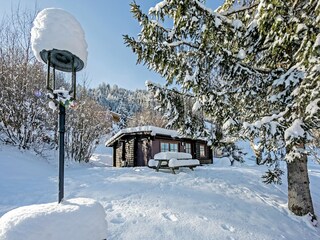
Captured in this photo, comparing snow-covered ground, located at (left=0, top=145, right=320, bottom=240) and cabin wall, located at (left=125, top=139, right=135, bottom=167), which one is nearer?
snow-covered ground, located at (left=0, top=145, right=320, bottom=240)

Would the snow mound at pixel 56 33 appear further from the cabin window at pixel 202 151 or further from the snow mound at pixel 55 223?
the cabin window at pixel 202 151

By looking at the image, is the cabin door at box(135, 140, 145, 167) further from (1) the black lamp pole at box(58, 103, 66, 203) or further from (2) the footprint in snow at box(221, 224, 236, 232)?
(1) the black lamp pole at box(58, 103, 66, 203)

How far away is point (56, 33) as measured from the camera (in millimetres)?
1933

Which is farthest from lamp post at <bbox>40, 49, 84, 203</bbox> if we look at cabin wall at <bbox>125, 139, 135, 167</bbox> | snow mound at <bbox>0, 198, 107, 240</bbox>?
cabin wall at <bbox>125, 139, 135, 167</bbox>

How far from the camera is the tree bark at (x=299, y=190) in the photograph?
4.25 m

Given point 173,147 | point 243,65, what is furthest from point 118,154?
point 243,65

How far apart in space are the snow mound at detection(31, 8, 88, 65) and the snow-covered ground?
2.44 metres

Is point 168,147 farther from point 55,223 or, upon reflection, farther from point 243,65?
point 55,223

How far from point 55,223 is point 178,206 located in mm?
2843

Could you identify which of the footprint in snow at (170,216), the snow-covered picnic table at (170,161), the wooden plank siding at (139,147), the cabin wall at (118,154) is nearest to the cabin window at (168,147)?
the wooden plank siding at (139,147)

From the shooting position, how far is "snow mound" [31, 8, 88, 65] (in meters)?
1.93

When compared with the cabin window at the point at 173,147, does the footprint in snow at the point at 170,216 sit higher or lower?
lower

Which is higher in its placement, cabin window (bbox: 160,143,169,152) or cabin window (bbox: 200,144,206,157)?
cabin window (bbox: 160,143,169,152)

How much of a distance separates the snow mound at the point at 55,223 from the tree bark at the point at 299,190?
4241 millimetres
